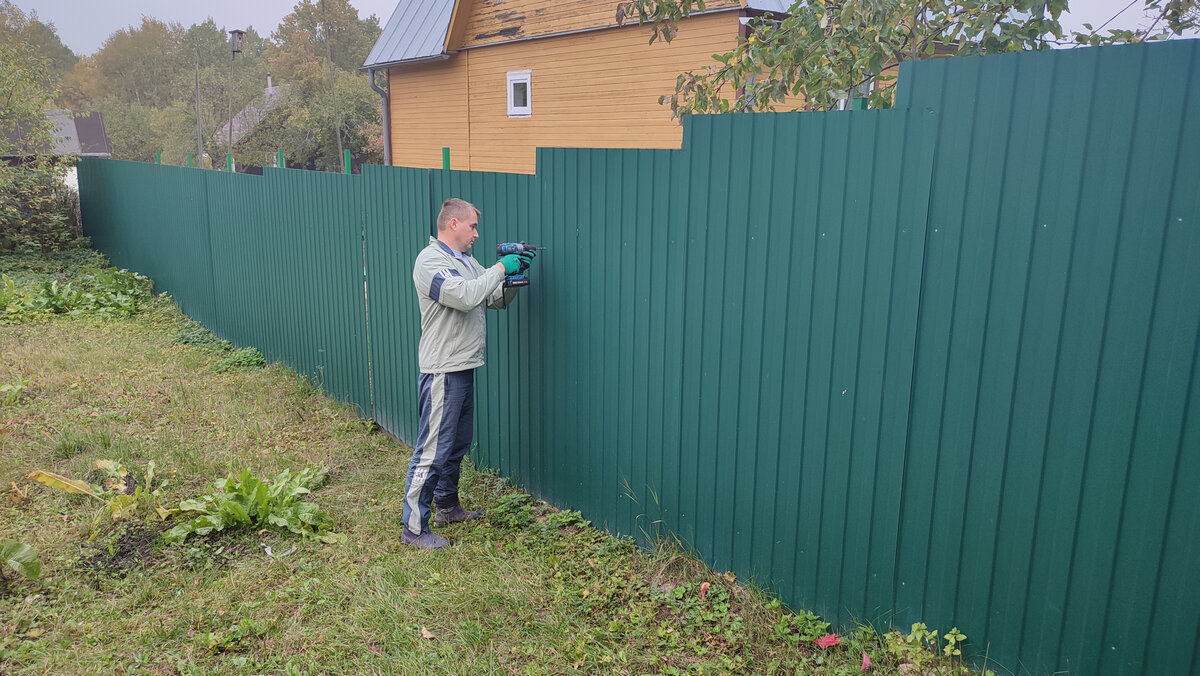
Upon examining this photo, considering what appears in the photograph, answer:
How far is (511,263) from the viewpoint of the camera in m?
4.43

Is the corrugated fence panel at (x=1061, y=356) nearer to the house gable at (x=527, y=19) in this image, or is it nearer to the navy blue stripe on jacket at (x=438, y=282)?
the navy blue stripe on jacket at (x=438, y=282)

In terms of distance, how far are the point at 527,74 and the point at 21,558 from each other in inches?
526

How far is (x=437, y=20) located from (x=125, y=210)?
306 inches

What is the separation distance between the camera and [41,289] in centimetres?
1184

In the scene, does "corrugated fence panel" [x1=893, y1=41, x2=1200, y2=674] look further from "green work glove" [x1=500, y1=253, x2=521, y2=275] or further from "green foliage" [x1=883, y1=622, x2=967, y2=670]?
"green work glove" [x1=500, y1=253, x2=521, y2=275]

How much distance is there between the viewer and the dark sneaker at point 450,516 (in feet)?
15.8

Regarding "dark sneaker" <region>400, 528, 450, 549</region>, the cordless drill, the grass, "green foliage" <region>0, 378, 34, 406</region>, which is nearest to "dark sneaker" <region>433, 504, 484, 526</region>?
the grass

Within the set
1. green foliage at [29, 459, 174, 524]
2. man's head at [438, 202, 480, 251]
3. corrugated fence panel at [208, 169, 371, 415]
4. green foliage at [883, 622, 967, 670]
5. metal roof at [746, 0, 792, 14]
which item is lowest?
green foliage at [29, 459, 174, 524]

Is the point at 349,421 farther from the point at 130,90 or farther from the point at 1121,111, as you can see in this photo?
the point at 130,90

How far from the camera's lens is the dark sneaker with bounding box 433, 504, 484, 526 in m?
4.81

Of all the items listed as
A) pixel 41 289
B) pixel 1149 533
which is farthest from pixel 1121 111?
pixel 41 289

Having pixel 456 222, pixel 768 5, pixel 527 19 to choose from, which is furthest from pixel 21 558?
pixel 527 19

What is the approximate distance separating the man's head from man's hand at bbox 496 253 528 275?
0.96 ft

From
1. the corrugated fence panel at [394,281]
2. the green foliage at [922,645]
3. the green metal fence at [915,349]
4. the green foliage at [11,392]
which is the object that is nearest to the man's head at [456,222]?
the green metal fence at [915,349]
